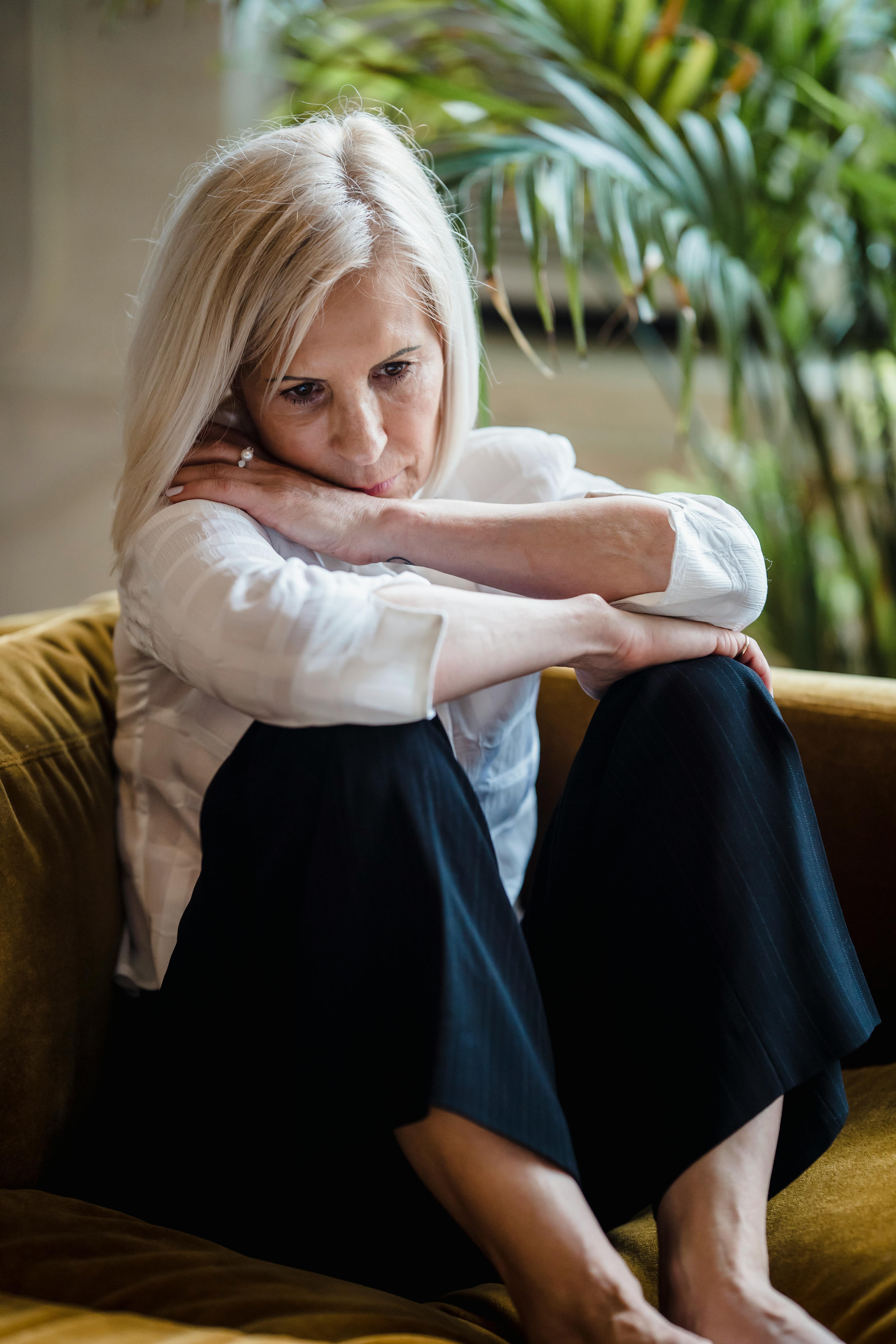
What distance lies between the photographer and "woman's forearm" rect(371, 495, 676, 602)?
0.83 m

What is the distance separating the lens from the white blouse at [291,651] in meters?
0.65

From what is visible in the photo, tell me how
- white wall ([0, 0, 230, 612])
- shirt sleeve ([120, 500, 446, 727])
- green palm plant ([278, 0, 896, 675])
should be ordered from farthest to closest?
1. white wall ([0, 0, 230, 612])
2. green palm plant ([278, 0, 896, 675])
3. shirt sleeve ([120, 500, 446, 727])

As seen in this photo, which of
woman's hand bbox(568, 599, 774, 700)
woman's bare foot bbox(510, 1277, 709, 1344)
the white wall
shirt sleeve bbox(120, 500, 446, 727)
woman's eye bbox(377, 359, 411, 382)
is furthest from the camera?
the white wall

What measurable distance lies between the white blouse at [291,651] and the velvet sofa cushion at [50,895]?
0.03m

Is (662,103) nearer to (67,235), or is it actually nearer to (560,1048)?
(560,1048)

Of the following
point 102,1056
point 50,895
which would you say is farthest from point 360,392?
point 102,1056

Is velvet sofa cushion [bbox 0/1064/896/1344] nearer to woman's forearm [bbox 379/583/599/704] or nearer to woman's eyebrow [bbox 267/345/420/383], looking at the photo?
woman's forearm [bbox 379/583/599/704]

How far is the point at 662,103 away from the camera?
56.8 inches

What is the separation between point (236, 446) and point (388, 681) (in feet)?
1.20

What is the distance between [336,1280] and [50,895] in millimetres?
369

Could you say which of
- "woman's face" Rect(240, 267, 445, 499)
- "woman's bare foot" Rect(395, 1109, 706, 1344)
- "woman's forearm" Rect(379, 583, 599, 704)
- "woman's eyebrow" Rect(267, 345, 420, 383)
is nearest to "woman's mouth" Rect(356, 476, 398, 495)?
"woman's face" Rect(240, 267, 445, 499)

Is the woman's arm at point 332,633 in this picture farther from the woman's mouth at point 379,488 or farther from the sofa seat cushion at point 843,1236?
the sofa seat cushion at point 843,1236

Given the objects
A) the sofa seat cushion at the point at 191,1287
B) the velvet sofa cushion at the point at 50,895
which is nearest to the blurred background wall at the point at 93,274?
the velvet sofa cushion at the point at 50,895

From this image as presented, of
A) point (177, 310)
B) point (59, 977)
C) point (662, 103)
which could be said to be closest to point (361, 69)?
point (662, 103)
